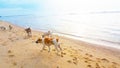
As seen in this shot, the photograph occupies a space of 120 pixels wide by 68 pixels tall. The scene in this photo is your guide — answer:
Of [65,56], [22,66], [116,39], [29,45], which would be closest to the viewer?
[22,66]

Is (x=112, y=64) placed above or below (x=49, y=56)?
below

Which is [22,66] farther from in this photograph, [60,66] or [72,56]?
[72,56]

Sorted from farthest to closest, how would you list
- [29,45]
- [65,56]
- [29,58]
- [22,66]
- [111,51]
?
1. [111,51]
2. [29,45]
3. [65,56]
4. [29,58]
5. [22,66]

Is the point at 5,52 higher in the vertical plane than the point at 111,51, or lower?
Answer: higher

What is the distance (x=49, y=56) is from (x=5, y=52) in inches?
92.8

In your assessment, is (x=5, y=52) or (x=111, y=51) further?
(x=111, y=51)

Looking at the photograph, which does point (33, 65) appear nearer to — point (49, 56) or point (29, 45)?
point (49, 56)

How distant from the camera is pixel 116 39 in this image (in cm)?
1955

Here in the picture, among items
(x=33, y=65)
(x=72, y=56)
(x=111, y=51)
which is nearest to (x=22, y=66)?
(x=33, y=65)

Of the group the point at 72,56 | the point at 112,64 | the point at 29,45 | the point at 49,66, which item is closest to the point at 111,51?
the point at 112,64

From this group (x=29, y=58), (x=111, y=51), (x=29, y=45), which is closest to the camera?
(x=29, y=58)

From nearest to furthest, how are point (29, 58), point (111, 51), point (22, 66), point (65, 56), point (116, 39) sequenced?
point (22, 66) < point (29, 58) < point (65, 56) < point (111, 51) < point (116, 39)

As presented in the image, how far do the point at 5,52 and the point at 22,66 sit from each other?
2106 mm

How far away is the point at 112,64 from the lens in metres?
10.8
